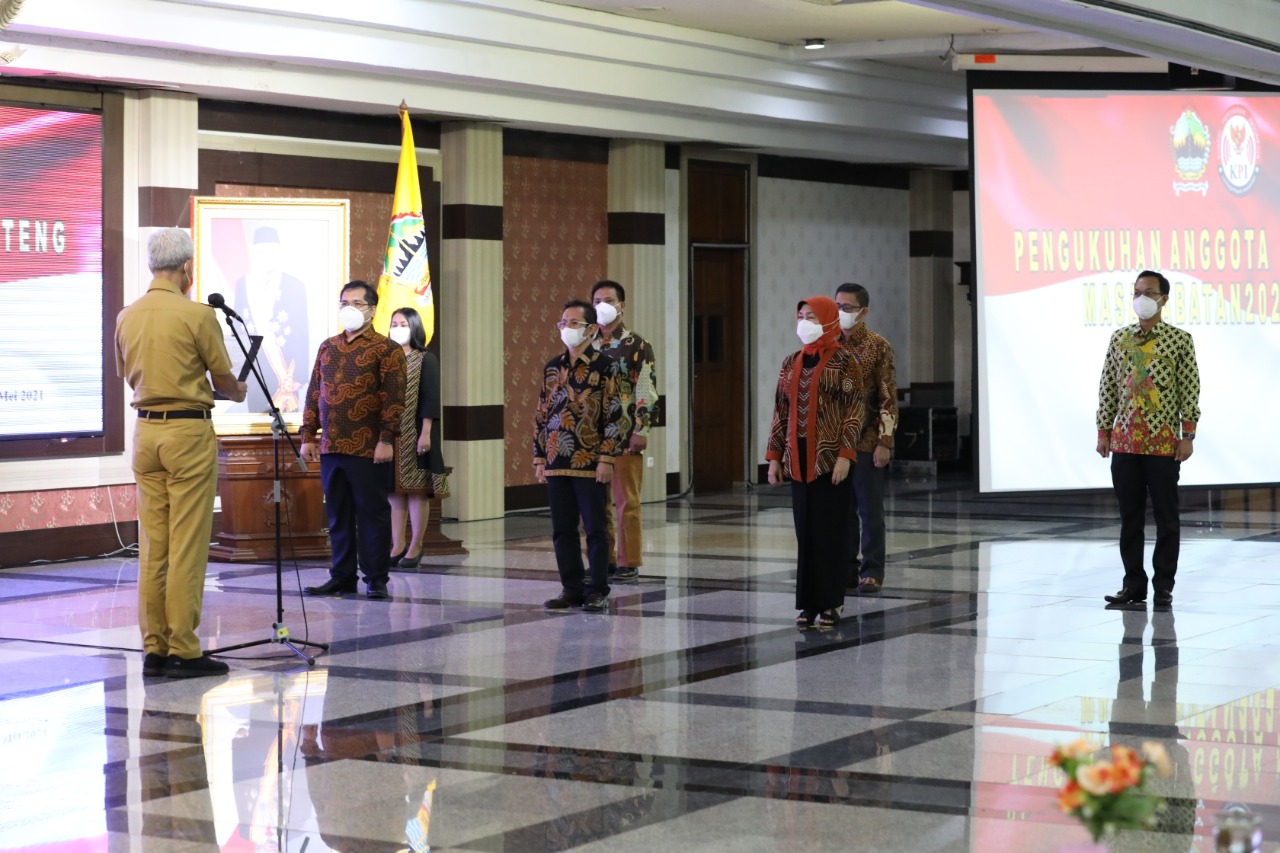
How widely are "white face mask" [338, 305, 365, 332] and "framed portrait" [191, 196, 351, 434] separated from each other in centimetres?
199

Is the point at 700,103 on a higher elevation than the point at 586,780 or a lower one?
higher

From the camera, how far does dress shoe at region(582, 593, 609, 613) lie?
27.2 ft

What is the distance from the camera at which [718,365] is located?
16.0 metres

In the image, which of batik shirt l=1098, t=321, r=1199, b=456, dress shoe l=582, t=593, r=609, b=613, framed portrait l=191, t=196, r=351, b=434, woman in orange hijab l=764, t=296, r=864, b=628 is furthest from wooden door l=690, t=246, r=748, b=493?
woman in orange hijab l=764, t=296, r=864, b=628


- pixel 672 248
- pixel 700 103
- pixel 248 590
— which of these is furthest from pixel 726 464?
pixel 248 590

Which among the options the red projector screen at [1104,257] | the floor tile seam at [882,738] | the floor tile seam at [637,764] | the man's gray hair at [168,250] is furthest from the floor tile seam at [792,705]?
the red projector screen at [1104,257]

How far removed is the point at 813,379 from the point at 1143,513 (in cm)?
214

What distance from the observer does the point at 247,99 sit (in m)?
11.5

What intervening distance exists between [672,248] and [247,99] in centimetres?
481

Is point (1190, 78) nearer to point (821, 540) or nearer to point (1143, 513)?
point (1143, 513)

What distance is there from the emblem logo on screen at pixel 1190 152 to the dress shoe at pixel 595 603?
6.36 metres

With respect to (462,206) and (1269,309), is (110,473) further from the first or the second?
(1269,309)

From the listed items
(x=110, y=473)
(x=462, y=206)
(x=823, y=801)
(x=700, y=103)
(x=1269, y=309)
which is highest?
(x=700, y=103)

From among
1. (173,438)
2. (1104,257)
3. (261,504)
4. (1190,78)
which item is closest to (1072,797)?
(173,438)
